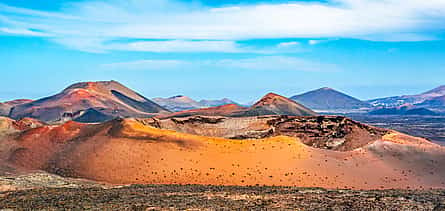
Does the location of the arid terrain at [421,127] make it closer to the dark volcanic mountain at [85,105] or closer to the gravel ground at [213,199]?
the dark volcanic mountain at [85,105]

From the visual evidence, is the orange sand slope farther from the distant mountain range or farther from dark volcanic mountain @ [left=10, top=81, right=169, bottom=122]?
dark volcanic mountain @ [left=10, top=81, right=169, bottom=122]

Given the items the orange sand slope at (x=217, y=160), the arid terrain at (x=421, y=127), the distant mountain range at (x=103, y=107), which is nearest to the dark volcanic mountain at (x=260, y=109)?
the distant mountain range at (x=103, y=107)

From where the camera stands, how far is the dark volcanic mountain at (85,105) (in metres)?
116

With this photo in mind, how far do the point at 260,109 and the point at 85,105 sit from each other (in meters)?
53.4

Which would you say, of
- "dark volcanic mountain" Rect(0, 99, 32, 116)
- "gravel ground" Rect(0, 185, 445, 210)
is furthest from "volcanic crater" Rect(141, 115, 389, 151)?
"dark volcanic mountain" Rect(0, 99, 32, 116)

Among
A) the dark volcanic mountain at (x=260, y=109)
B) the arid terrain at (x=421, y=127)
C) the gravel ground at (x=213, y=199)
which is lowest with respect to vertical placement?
the arid terrain at (x=421, y=127)

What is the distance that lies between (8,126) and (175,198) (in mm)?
26871

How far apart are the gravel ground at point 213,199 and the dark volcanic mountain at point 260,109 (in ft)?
215

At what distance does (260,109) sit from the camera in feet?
326

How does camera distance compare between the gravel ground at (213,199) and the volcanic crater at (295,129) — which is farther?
the volcanic crater at (295,129)

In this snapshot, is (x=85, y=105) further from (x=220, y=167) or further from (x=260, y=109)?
(x=220, y=167)

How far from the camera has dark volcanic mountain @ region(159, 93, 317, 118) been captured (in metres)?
91.9

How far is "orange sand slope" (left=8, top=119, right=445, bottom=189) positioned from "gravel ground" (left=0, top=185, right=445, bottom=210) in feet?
15.1

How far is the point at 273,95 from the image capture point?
11444cm
